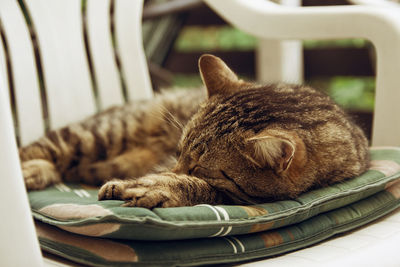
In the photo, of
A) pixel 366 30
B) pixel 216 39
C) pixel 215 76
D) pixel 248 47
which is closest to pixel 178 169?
pixel 215 76

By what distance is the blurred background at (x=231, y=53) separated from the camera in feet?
9.08

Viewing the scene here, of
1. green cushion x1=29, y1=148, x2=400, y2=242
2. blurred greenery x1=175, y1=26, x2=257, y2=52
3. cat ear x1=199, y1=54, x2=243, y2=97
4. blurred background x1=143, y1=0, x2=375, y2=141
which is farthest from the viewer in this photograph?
blurred greenery x1=175, y1=26, x2=257, y2=52

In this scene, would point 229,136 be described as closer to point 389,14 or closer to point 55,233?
point 55,233

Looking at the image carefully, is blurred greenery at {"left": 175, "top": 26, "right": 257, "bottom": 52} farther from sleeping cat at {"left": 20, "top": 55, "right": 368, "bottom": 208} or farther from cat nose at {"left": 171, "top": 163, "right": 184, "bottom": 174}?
cat nose at {"left": 171, "top": 163, "right": 184, "bottom": 174}

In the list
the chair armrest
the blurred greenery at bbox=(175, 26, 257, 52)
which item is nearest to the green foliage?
the blurred greenery at bbox=(175, 26, 257, 52)

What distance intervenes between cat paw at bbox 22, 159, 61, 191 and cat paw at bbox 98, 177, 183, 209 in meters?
0.41

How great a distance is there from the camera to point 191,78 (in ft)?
12.6

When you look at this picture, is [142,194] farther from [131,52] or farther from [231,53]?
[231,53]

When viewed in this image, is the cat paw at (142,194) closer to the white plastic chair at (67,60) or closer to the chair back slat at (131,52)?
the white plastic chair at (67,60)

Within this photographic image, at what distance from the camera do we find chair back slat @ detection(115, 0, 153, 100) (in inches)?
76.3

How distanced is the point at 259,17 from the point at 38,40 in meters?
0.78

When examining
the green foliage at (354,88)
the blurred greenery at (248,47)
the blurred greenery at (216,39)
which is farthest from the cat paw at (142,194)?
the blurred greenery at (216,39)

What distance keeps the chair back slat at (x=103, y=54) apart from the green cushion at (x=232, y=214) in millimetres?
701

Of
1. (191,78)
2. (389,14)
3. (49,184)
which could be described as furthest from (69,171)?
(191,78)
